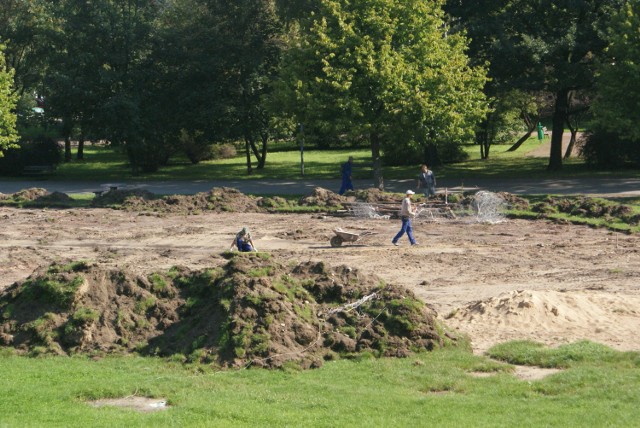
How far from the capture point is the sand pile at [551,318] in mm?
16328

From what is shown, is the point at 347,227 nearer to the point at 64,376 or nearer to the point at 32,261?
the point at 32,261

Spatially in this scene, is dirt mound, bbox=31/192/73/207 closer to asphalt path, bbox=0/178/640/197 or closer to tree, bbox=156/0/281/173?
asphalt path, bbox=0/178/640/197

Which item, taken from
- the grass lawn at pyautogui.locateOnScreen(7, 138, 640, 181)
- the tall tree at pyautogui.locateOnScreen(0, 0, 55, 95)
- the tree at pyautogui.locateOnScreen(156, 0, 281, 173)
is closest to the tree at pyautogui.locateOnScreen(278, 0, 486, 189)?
the grass lawn at pyautogui.locateOnScreen(7, 138, 640, 181)

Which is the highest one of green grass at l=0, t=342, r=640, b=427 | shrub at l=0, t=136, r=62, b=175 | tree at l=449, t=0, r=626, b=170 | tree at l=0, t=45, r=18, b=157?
tree at l=449, t=0, r=626, b=170

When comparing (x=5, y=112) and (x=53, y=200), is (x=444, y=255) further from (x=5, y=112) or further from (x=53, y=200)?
(x=5, y=112)

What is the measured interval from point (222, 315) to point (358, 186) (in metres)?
29.0

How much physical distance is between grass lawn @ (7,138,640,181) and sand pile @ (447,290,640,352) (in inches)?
1107

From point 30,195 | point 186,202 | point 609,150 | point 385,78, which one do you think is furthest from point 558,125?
point 30,195

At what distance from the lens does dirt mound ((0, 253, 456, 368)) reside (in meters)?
15.3

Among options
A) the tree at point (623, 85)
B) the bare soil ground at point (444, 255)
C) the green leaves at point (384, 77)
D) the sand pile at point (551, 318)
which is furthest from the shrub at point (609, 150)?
the sand pile at point (551, 318)

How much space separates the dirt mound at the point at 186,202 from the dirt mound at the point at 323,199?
180 centimetres

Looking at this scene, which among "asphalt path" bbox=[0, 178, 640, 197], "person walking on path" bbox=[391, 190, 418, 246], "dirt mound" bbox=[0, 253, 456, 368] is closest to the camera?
"dirt mound" bbox=[0, 253, 456, 368]

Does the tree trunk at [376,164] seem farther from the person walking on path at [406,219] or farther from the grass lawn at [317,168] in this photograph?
the person walking on path at [406,219]

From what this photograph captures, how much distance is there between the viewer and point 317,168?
173 ft
